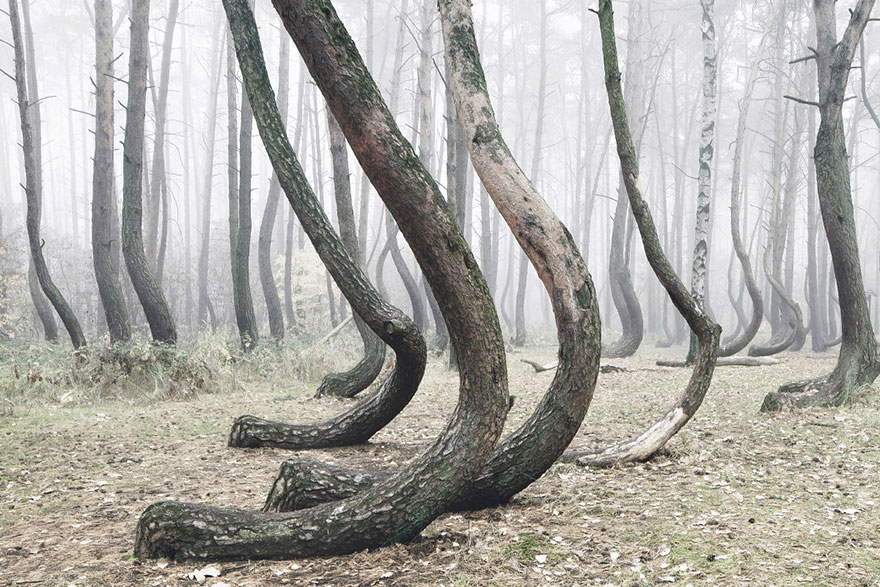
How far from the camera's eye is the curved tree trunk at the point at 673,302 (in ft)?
15.8

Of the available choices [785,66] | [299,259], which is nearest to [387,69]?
[299,259]

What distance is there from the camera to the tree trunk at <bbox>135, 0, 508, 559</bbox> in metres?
2.92

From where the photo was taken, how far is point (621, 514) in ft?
11.8

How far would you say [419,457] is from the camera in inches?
128

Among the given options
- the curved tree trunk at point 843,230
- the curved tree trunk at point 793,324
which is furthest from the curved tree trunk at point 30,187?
the curved tree trunk at point 793,324

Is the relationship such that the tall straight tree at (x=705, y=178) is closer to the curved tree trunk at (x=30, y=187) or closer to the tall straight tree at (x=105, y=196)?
the tall straight tree at (x=105, y=196)

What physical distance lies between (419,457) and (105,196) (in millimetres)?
9275

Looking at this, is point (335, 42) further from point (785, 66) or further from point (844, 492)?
point (785, 66)

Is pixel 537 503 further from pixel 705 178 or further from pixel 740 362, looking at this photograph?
pixel 705 178

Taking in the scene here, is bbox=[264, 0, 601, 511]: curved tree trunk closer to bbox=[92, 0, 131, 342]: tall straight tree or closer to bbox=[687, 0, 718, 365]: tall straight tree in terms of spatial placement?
bbox=[92, 0, 131, 342]: tall straight tree

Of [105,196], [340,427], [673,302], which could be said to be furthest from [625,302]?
[340,427]

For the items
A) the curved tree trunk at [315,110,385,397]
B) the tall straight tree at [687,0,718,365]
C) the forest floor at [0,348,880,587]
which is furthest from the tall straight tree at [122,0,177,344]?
the tall straight tree at [687,0,718,365]

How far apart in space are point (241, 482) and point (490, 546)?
2352mm

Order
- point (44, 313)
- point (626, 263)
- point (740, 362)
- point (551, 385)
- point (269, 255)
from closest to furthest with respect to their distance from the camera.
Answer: point (551, 385), point (740, 362), point (44, 313), point (269, 255), point (626, 263)
